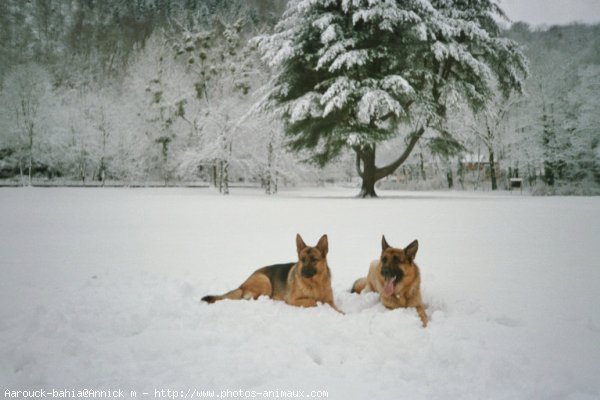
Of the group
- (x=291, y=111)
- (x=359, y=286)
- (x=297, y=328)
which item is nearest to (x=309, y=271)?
(x=297, y=328)

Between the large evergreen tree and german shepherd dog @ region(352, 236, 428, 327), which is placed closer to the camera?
german shepherd dog @ region(352, 236, 428, 327)

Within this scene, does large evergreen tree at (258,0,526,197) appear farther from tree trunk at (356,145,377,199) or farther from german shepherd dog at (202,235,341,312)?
german shepherd dog at (202,235,341,312)

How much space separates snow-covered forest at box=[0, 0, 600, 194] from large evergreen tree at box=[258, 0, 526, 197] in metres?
0.11

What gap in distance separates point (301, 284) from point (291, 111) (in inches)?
645

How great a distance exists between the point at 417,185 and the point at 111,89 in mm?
36985

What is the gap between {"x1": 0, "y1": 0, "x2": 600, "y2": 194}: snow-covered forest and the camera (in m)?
18.9

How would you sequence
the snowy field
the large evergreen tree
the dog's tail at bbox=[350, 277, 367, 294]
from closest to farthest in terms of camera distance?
the snowy field → the dog's tail at bbox=[350, 277, 367, 294] → the large evergreen tree

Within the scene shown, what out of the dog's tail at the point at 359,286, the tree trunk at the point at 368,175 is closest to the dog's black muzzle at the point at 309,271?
the dog's tail at the point at 359,286

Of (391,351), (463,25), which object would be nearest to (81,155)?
(463,25)

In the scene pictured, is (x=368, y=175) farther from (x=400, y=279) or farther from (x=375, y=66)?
(x=400, y=279)

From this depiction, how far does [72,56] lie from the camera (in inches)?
1928

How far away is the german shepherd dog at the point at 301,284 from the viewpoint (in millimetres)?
3568

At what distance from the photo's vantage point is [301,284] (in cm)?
359

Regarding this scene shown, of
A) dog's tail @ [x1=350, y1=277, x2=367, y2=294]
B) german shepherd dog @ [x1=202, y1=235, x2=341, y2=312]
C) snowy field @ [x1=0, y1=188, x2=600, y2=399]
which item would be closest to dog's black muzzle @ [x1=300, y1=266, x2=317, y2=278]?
german shepherd dog @ [x1=202, y1=235, x2=341, y2=312]
